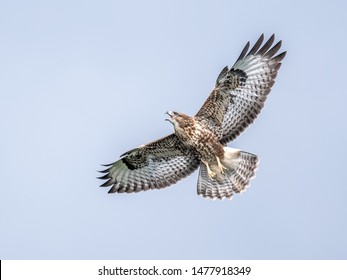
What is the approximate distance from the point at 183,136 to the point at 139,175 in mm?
1574

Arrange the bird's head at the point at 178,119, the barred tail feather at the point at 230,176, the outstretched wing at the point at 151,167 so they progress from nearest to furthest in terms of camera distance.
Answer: the bird's head at the point at 178,119 → the barred tail feather at the point at 230,176 → the outstretched wing at the point at 151,167

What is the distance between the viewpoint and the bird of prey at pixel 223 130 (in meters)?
17.5

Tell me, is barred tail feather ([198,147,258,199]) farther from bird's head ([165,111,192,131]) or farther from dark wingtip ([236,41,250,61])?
dark wingtip ([236,41,250,61])

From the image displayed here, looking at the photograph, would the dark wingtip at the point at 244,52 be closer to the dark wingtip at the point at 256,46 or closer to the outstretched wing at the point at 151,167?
the dark wingtip at the point at 256,46

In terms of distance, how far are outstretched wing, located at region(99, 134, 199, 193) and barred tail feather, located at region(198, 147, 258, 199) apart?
42 centimetres

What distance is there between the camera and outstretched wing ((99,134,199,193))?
720 inches

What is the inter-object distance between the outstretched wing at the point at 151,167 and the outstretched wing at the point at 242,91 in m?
0.96

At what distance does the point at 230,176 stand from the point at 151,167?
5.14 feet

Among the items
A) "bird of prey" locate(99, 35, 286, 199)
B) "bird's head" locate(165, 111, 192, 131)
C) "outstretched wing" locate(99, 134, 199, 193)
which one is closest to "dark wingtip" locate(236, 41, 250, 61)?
"bird of prey" locate(99, 35, 286, 199)

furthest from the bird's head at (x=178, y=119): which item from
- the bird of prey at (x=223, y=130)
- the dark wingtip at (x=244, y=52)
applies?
the dark wingtip at (x=244, y=52)
